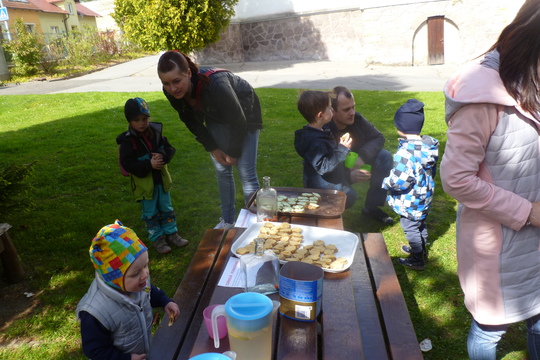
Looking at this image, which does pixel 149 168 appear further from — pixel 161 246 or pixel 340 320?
pixel 340 320

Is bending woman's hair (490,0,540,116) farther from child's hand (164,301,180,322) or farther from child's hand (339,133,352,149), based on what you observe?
child's hand (339,133,352,149)

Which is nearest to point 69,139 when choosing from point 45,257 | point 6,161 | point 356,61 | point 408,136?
point 6,161

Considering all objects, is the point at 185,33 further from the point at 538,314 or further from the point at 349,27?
the point at 538,314

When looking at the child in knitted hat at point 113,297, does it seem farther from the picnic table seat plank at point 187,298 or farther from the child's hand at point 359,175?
the child's hand at point 359,175

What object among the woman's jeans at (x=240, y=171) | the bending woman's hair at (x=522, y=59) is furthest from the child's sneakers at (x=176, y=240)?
the bending woman's hair at (x=522, y=59)

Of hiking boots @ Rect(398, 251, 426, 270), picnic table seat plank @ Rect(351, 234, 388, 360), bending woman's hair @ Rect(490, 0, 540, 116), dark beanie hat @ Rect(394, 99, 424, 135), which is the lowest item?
hiking boots @ Rect(398, 251, 426, 270)

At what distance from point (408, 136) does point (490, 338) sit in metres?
1.67

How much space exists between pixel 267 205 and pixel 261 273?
85 centimetres

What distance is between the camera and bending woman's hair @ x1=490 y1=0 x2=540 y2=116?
5.04 ft

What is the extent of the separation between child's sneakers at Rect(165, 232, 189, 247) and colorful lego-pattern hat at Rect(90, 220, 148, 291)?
216 cm

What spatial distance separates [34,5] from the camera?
2784 centimetres

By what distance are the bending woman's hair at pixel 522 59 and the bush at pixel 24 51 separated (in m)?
19.5

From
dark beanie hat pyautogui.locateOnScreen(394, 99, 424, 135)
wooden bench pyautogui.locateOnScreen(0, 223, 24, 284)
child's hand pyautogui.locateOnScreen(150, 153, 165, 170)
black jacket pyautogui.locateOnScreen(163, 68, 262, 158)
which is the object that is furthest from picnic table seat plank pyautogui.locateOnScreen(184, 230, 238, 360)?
wooden bench pyautogui.locateOnScreen(0, 223, 24, 284)

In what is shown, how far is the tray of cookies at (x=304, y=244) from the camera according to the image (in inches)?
83.3
